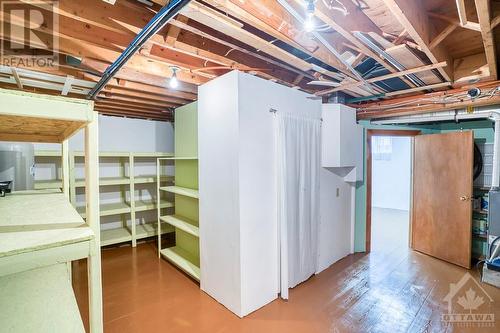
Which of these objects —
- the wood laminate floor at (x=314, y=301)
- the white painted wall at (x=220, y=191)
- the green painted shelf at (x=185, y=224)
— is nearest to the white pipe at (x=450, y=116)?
the wood laminate floor at (x=314, y=301)

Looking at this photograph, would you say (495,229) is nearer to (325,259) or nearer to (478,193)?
(478,193)

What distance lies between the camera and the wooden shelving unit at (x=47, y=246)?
70 centimetres

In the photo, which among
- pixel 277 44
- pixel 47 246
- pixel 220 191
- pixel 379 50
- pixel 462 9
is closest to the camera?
pixel 47 246

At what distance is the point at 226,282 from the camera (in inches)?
97.9

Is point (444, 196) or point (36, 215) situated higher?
point (36, 215)

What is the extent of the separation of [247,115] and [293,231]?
143cm

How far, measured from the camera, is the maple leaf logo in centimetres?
251

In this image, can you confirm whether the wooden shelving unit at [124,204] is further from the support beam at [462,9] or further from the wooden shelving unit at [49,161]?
the support beam at [462,9]

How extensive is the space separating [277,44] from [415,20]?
1.04 metres

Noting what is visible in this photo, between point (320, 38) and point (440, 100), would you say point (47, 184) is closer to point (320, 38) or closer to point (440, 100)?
point (320, 38)

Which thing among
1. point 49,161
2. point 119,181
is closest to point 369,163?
point 119,181

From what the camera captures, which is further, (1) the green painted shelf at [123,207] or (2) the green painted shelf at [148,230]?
(2) the green painted shelf at [148,230]

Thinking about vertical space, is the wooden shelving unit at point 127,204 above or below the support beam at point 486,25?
below

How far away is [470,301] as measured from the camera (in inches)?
103
